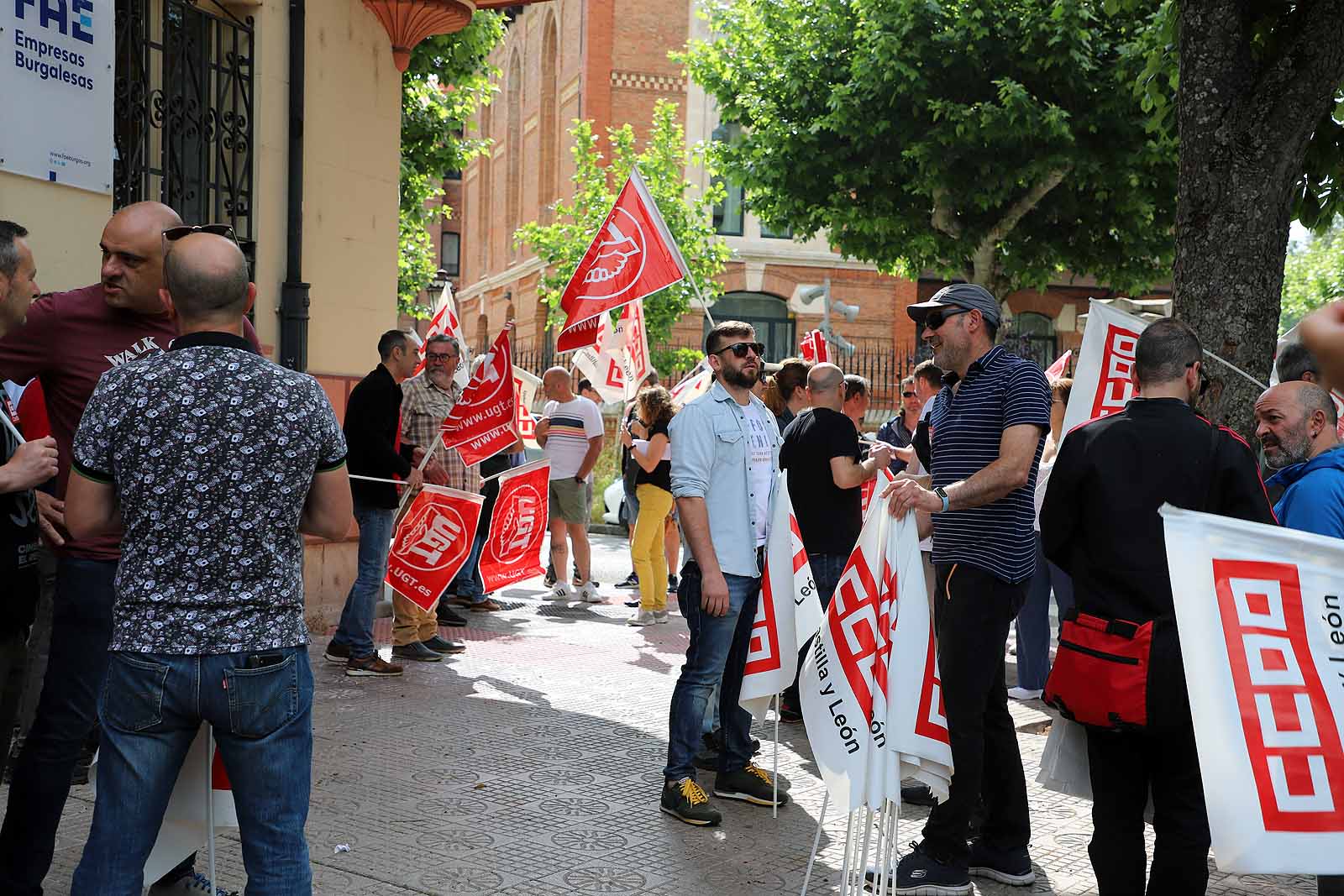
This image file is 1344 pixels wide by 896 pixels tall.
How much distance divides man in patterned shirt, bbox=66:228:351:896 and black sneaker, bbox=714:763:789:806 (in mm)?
2945

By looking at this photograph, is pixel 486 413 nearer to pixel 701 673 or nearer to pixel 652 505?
pixel 652 505

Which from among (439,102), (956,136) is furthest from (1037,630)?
(439,102)

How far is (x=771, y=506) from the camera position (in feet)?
18.3

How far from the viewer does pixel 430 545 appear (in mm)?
8500

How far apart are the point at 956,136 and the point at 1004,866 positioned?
15228 mm

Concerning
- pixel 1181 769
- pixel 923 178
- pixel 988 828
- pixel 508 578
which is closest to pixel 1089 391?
pixel 988 828

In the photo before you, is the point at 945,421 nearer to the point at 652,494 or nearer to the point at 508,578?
the point at 508,578

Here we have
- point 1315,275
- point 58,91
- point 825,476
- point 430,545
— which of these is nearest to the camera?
point 58,91

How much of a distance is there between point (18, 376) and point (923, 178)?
1670cm

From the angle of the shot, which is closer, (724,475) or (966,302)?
(966,302)

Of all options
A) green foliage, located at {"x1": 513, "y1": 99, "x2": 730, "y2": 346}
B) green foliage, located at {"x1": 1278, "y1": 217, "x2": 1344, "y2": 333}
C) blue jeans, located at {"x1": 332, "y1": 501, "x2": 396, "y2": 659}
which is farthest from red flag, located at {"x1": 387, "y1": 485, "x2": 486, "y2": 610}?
green foliage, located at {"x1": 1278, "y1": 217, "x2": 1344, "y2": 333}

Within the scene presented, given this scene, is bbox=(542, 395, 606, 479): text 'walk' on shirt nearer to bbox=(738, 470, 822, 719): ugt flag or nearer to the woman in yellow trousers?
the woman in yellow trousers

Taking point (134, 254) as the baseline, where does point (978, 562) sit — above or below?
below

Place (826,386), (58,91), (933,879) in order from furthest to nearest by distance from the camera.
Answer: (826,386), (58,91), (933,879)
